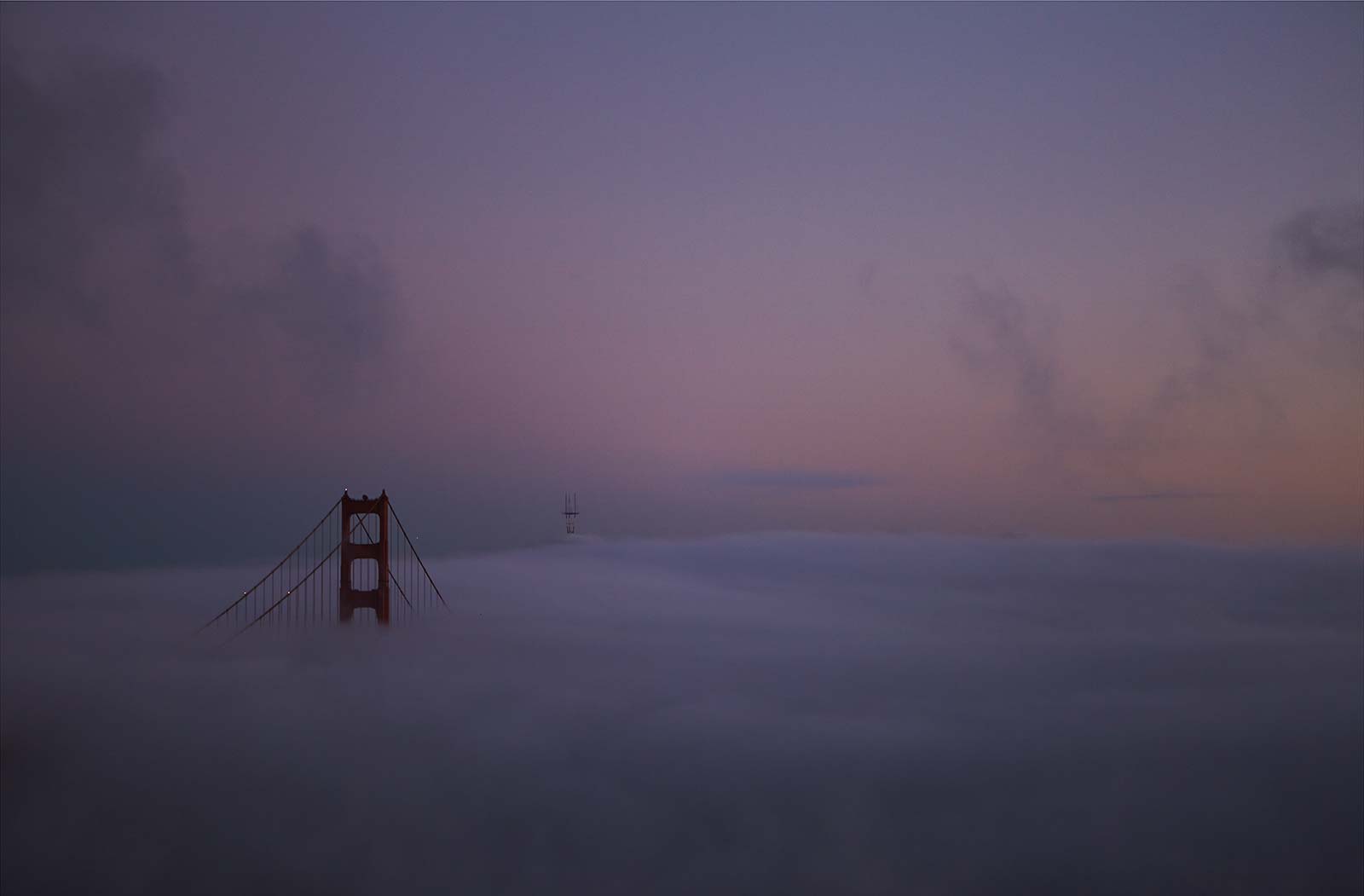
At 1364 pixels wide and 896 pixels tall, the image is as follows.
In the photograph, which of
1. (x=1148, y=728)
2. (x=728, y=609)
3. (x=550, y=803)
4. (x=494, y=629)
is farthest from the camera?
(x=728, y=609)

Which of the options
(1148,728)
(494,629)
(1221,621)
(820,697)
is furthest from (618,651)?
(1221,621)

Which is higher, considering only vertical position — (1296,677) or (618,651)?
(618,651)

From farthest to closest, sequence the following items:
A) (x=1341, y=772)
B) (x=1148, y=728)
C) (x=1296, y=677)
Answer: (x=1296, y=677), (x=1148, y=728), (x=1341, y=772)

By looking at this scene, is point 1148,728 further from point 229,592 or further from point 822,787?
point 229,592

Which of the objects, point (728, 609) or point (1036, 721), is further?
point (728, 609)

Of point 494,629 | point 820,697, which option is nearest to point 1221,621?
point 820,697

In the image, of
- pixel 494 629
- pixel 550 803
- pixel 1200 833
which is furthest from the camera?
pixel 494 629

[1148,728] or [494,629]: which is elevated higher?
[494,629]

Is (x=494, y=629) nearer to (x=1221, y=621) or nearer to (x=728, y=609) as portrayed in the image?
(x=728, y=609)

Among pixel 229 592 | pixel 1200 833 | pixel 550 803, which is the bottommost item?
pixel 1200 833
